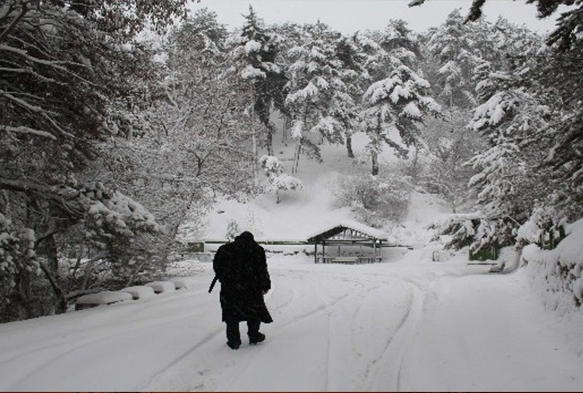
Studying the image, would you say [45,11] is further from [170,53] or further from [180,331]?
[170,53]

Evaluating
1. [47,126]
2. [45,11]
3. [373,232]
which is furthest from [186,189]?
[373,232]

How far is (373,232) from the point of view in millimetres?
30969

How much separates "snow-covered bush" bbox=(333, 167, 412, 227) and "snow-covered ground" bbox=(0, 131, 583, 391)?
27041mm

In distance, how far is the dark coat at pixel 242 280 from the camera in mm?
6516

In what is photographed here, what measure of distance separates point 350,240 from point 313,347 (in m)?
25.7

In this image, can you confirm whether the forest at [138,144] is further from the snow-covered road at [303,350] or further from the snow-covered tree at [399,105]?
the snow-covered tree at [399,105]

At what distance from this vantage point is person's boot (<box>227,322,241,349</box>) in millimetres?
6332

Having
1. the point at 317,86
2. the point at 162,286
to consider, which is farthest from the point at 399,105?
the point at 162,286

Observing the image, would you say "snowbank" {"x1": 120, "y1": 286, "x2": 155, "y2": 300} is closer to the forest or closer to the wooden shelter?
the forest

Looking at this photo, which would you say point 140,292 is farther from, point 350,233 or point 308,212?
point 308,212

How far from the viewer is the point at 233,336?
250 inches

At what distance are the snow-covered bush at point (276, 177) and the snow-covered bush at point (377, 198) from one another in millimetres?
4173

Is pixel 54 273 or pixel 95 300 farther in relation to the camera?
pixel 54 273

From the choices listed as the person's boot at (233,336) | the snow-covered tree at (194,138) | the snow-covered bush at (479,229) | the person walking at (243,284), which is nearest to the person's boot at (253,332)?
the person walking at (243,284)
